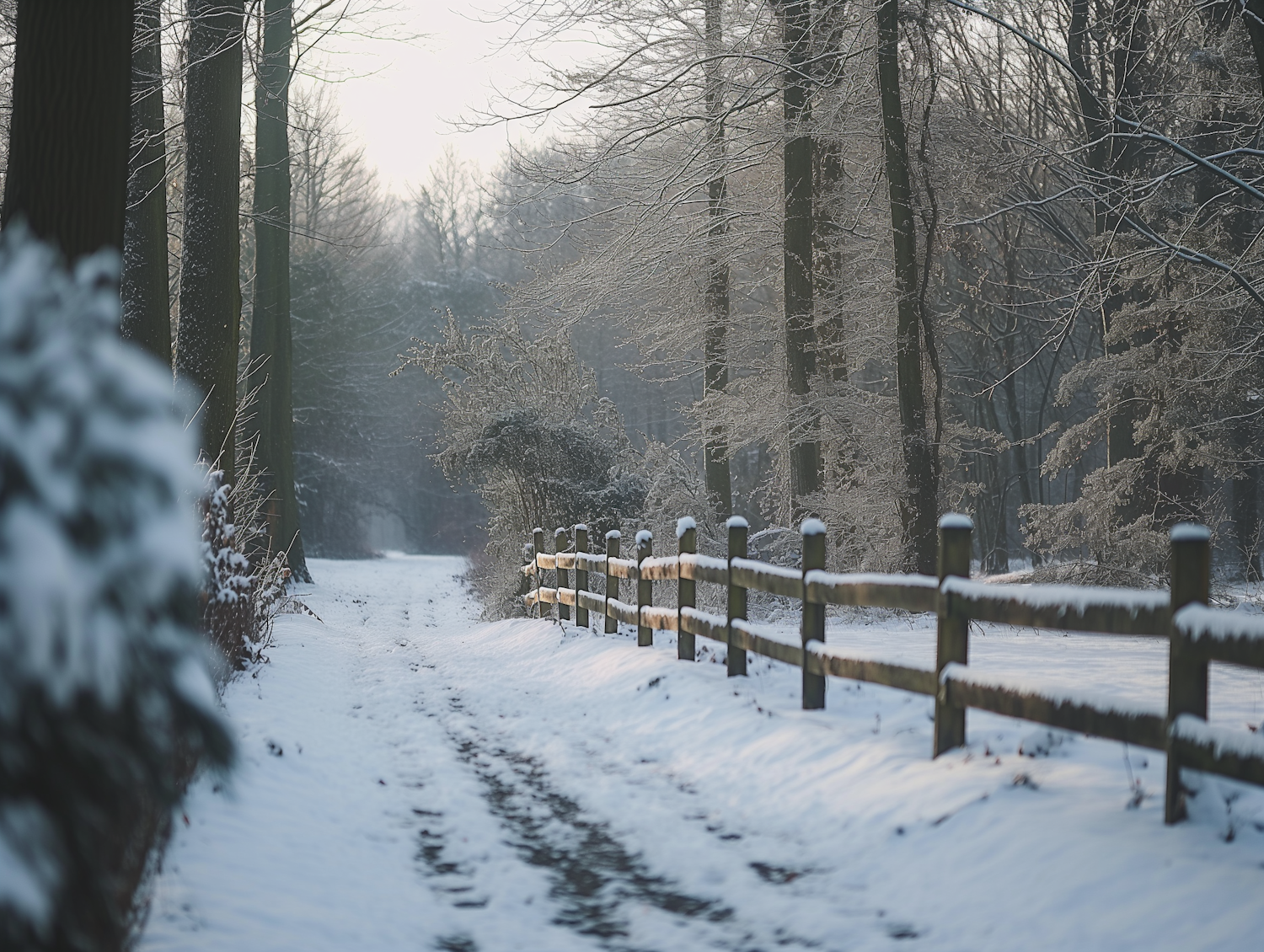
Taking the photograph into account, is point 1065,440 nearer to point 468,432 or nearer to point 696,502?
point 696,502

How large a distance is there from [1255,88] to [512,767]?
12.9 metres

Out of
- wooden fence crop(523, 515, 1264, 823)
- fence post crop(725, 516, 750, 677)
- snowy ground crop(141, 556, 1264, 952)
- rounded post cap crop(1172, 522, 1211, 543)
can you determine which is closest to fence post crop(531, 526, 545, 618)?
wooden fence crop(523, 515, 1264, 823)

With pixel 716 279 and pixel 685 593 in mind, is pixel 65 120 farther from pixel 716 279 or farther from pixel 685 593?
pixel 716 279

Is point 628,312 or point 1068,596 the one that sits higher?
point 628,312

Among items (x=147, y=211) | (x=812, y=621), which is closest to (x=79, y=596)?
(x=812, y=621)

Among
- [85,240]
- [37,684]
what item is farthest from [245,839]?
[37,684]

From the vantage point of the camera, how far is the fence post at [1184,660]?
13.3ft

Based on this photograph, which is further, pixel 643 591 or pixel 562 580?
pixel 562 580

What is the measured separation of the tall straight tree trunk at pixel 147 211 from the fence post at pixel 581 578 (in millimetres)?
5198

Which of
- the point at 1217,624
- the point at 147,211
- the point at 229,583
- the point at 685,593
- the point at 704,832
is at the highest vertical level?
the point at 147,211

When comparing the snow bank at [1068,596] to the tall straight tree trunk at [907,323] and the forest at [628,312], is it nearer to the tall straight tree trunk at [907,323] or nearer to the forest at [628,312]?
the forest at [628,312]

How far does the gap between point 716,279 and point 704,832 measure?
49.4 feet

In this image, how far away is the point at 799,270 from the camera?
1534 centimetres

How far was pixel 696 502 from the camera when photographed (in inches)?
677
